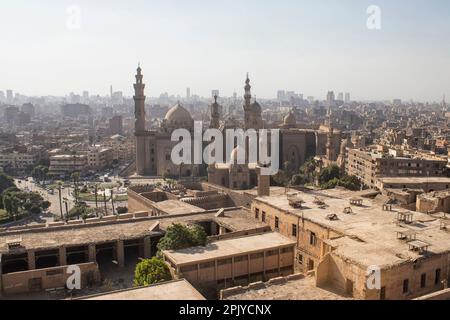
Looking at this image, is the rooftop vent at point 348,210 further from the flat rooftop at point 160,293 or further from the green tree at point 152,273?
the flat rooftop at point 160,293

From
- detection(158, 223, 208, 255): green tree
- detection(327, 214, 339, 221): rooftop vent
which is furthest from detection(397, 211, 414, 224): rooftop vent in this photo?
detection(158, 223, 208, 255): green tree

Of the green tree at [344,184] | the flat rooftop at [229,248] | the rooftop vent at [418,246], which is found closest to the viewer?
the rooftop vent at [418,246]

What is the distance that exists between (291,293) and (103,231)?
1325cm

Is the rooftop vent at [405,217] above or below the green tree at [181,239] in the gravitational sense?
above

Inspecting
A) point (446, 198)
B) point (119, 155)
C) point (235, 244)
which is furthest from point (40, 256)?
point (119, 155)

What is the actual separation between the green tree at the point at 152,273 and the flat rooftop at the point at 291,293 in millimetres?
4276

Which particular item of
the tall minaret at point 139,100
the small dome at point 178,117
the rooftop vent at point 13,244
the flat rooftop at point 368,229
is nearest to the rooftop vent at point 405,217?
the flat rooftop at point 368,229

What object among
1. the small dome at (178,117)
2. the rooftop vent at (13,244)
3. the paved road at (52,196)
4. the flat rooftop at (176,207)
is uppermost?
the small dome at (178,117)

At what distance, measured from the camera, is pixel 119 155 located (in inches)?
3396

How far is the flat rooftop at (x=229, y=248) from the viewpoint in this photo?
19.4m

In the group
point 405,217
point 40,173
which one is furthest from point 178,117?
point 405,217

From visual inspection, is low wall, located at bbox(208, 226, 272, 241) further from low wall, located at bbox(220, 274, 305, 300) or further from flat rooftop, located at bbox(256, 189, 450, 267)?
low wall, located at bbox(220, 274, 305, 300)

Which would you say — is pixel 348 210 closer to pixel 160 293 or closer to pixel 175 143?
pixel 160 293

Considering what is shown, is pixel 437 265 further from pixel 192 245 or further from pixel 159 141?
pixel 159 141
